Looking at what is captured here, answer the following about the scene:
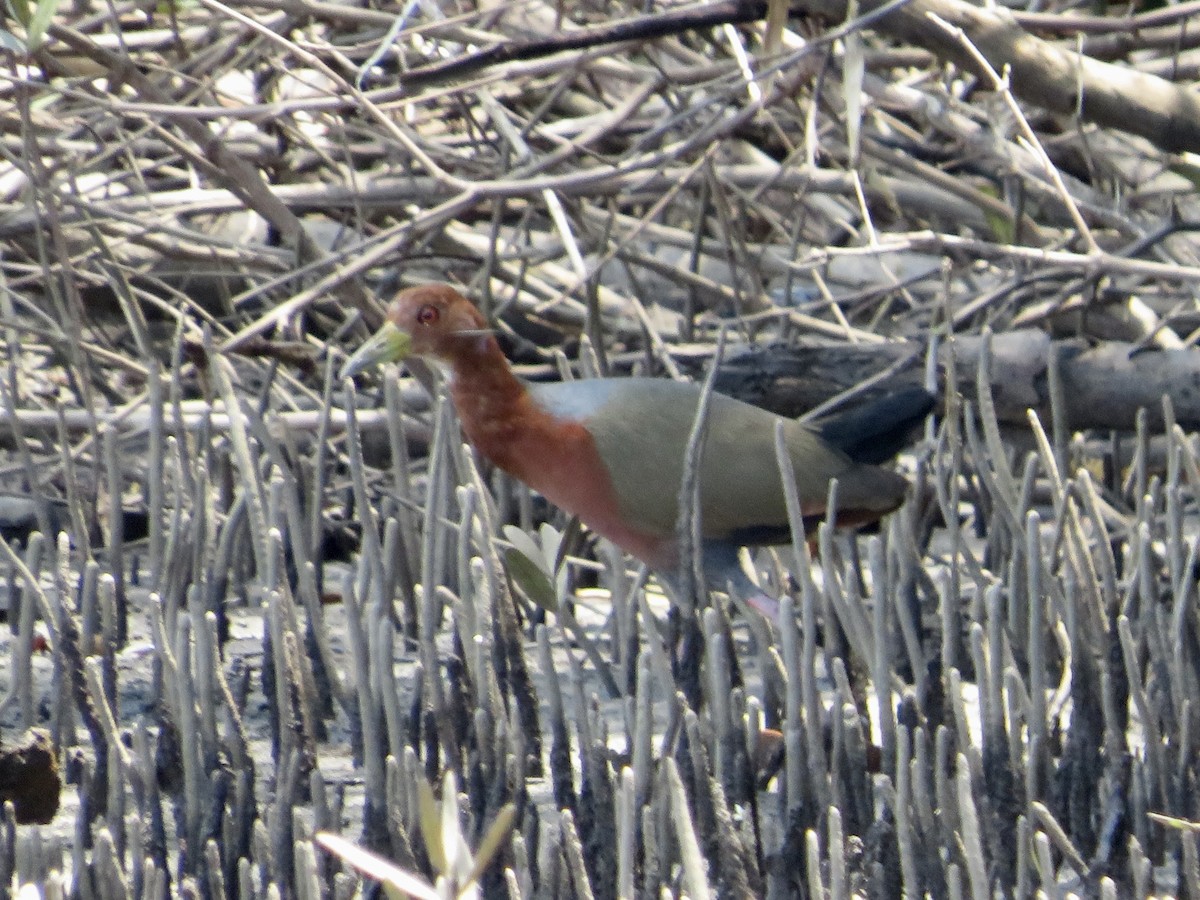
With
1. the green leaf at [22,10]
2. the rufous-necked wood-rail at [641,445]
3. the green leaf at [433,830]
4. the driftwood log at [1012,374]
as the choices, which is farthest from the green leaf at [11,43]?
the green leaf at [433,830]

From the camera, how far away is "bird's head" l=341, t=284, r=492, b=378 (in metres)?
3.58

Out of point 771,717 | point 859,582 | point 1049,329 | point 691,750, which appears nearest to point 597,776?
point 691,750

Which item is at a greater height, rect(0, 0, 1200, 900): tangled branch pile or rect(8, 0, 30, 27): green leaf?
rect(8, 0, 30, 27): green leaf

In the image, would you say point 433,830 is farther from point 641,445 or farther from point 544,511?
point 544,511

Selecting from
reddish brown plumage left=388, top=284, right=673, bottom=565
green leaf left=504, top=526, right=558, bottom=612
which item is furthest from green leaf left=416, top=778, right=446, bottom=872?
reddish brown plumage left=388, top=284, right=673, bottom=565

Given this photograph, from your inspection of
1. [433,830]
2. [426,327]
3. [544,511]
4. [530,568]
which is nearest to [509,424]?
[426,327]

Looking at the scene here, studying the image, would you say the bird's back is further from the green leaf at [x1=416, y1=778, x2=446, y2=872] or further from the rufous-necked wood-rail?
the green leaf at [x1=416, y1=778, x2=446, y2=872]

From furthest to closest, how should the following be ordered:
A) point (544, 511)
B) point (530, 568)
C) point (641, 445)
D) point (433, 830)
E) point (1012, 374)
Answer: point (544, 511), point (1012, 374), point (641, 445), point (530, 568), point (433, 830)

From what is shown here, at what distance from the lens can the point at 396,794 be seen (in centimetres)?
233

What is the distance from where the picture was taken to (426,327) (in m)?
3.60

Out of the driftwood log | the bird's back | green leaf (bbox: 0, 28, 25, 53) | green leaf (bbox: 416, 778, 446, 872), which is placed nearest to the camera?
green leaf (bbox: 416, 778, 446, 872)

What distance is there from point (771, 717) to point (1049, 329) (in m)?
1.96

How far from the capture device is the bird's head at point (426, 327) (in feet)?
11.8

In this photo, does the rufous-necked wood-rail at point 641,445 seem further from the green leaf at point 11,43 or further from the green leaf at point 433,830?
the green leaf at point 433,830
